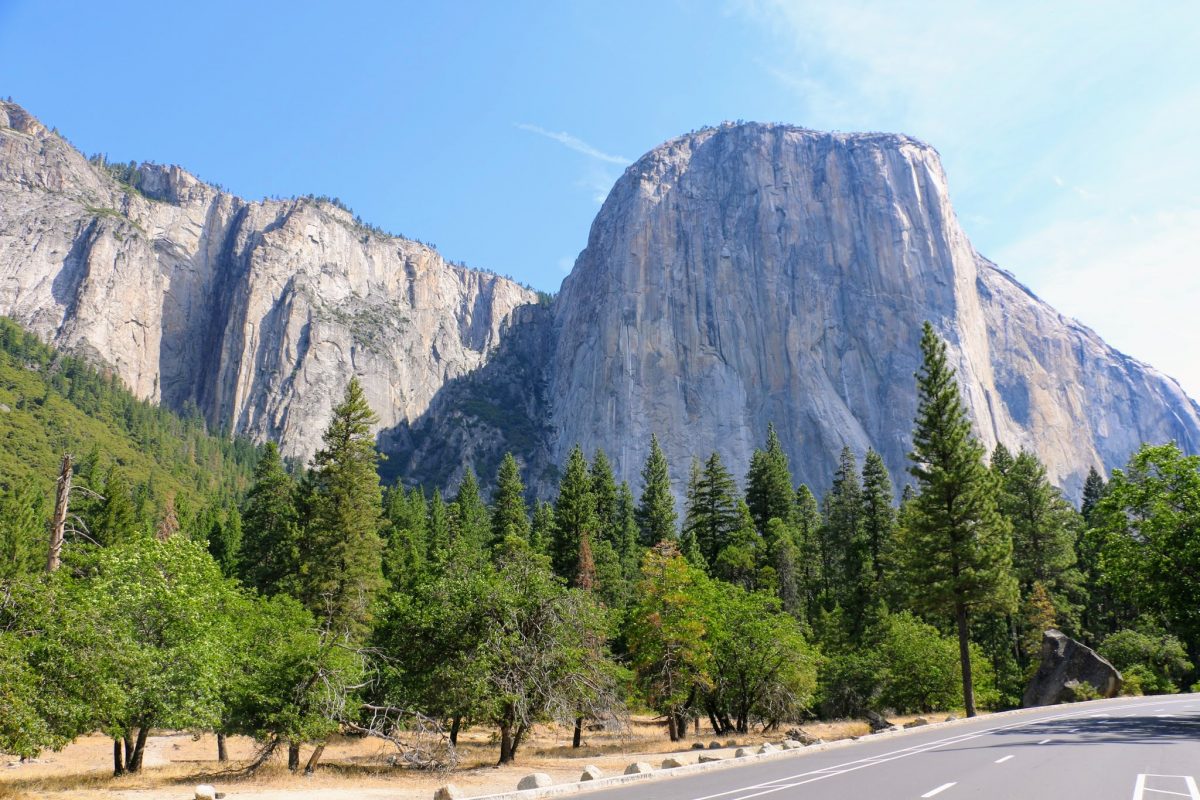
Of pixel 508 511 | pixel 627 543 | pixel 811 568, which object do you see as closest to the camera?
pixel 508 511

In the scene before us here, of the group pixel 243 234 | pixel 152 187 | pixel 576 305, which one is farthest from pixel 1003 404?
pixel 152 187

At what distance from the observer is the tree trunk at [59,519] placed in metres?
17.5

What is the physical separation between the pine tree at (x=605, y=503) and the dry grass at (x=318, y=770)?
30.0 metres

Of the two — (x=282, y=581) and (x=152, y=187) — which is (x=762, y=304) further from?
(x=152, y=187)

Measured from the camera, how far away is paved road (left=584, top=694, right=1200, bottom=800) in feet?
36.1

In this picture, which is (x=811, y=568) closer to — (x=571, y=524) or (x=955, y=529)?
(x=571, y=524)

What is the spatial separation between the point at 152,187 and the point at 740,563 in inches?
7976

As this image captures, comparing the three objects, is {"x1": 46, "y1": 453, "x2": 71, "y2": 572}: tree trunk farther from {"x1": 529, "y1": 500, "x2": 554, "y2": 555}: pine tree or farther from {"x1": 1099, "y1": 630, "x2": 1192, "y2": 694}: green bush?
{"x1": 1099, "y1": 630, "x2": 1192, "y2": 694}: green bush

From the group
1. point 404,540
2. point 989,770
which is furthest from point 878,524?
point 989,770

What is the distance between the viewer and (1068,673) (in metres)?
36.0

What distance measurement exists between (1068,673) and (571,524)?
31565 millimetres

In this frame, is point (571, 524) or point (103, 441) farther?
point (103, 441)

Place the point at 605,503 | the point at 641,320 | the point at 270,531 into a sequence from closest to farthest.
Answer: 1. the point at 270,531
2. the point at 605,503
3. the point at 641,320

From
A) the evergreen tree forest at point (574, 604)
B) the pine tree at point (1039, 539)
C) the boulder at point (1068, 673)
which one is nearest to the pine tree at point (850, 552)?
the evergreen tree forest at point (574, 604)
